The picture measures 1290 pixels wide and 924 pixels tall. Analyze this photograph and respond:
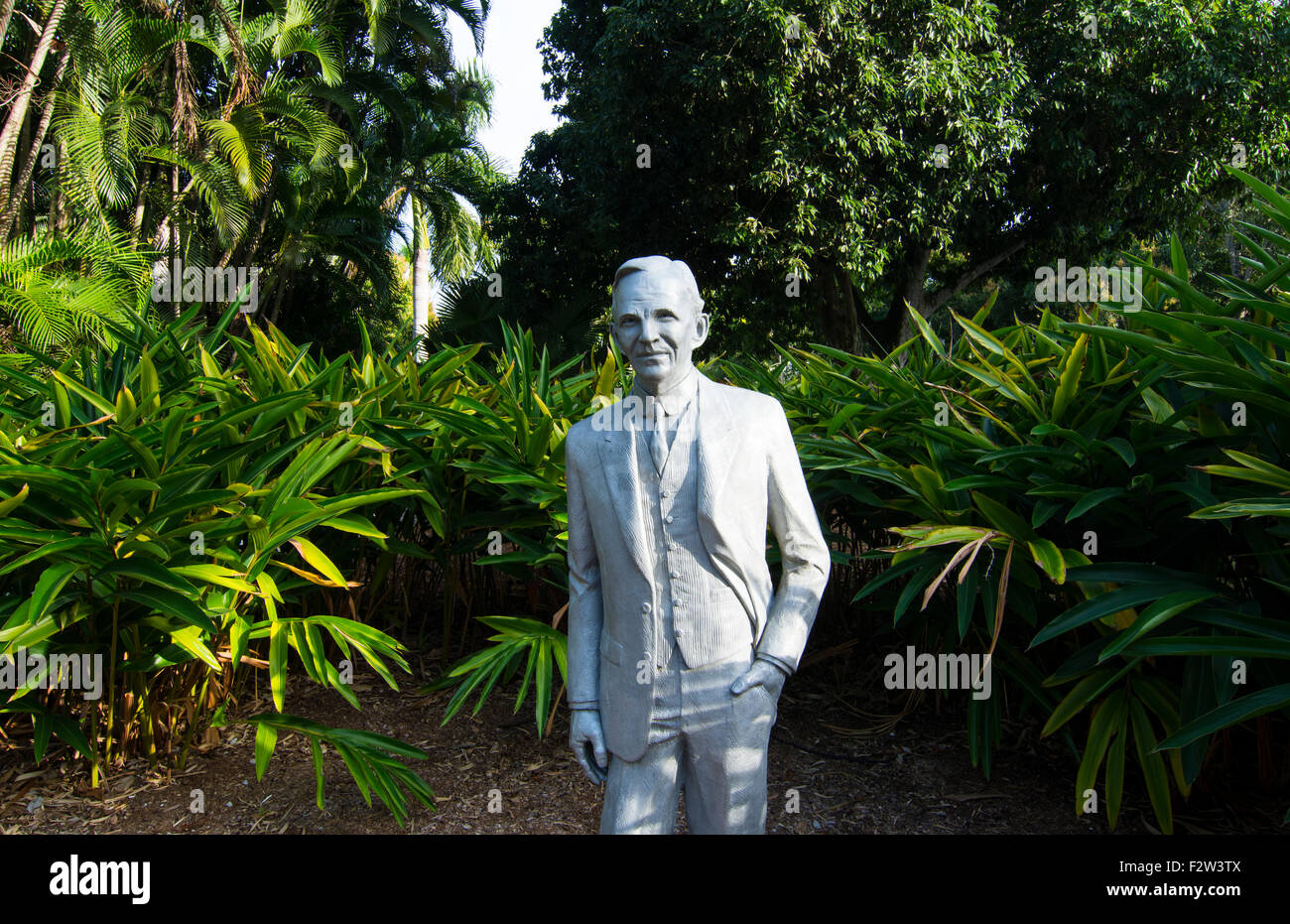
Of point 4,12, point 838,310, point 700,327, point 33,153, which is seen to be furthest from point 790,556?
point 33,153

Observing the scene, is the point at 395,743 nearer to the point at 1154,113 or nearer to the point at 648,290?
the point at 648,290

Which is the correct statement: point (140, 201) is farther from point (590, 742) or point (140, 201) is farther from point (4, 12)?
point (590, 742)

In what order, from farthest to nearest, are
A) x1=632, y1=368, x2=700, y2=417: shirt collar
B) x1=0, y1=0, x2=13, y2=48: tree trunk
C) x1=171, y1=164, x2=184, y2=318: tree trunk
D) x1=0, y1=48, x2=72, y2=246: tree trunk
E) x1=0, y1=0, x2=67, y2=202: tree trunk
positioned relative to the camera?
x1=171, y1=164, x2=184, y2=318: tree trunk
x1=0, y1=48, x2=72, y2=246: tree trunk
x1=0, y1=0, x2=67, y2=202: tree trunk
x1=0, y1=0, x2=13, y2=48: tree trunk
x1=632, y1=368, x2=700, y2=417: shirt collar

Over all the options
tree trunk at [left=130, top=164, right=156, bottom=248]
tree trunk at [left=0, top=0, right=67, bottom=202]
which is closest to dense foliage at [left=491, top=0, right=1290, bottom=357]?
tree trunk at [left=130, top=164, right=156, bottom=248]

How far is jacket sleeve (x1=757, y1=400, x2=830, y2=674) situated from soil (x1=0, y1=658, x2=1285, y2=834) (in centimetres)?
132

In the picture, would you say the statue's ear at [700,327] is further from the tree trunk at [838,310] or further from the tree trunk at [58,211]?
the tree trunk at [58,211]

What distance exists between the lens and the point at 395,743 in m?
3.08

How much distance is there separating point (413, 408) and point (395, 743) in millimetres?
1424

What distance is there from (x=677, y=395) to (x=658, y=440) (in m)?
0.12

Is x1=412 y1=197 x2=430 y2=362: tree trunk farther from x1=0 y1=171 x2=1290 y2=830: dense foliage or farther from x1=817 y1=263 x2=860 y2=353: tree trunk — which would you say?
x1=0 y1=171 x2=1290 y2=830: dense foliage

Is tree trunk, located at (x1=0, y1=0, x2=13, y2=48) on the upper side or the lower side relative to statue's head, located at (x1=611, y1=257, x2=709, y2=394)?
upper

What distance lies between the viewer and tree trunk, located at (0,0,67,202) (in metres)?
10.8

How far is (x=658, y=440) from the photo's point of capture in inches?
78.7

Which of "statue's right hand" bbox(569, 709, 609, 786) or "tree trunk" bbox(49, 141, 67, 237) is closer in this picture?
"statue's right hand" bbox(569, 709, 609, 786)
